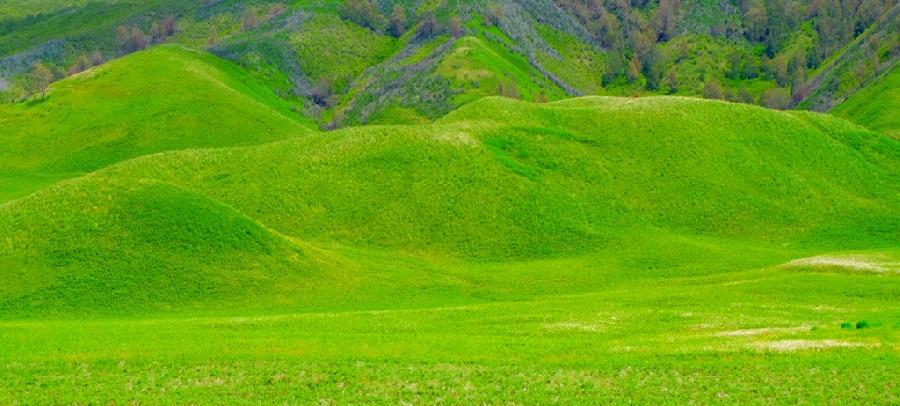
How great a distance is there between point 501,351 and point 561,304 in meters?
19.8

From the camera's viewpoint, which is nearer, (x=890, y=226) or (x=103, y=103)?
(x=890, y=226)

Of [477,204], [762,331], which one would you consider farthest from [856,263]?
[477,204]

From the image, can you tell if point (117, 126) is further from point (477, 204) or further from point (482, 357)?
point (482, 357)

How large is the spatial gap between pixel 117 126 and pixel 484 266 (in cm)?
12819

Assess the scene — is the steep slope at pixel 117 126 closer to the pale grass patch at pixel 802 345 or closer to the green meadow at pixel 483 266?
the green meadow at pixel 483 266

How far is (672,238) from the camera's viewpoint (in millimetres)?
86875

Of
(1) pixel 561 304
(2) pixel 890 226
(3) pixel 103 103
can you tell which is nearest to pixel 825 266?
(1) pixel 561 304

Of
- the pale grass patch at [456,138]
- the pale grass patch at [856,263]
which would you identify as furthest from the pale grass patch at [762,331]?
the pale grass patch at [456,138]

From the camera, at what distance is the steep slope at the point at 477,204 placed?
6707 cm

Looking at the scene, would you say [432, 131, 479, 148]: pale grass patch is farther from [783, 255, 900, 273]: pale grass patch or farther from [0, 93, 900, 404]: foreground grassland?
[783, 255, 900, 273]: pale grass patch

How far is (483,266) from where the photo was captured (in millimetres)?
79750

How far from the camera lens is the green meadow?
103 ft

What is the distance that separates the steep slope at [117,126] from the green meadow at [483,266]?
15458 mm

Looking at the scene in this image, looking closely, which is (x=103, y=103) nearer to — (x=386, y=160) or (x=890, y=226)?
(x=386, y=160)
